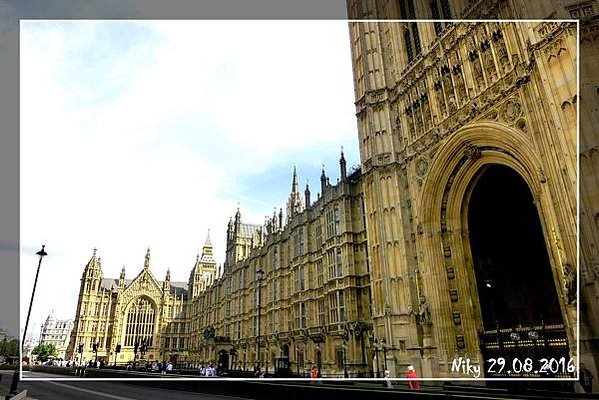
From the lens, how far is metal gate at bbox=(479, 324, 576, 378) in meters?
14.8

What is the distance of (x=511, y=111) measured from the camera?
55.3ft

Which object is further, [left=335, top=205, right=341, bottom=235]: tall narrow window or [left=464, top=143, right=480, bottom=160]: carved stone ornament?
[left=335, top=205, right=341, bottom=235]: tall narrow window

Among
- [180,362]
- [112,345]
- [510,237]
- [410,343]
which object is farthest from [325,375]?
[112,345]

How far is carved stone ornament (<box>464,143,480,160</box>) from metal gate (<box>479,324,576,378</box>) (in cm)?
828

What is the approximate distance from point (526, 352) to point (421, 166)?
10534 millimetres

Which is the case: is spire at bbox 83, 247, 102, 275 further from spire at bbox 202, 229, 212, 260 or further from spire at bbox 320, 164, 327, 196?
spire at bbox 320, 164, 327, 196

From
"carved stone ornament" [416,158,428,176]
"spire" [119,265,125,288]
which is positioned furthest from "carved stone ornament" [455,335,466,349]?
"spire" [119,265,125,288]

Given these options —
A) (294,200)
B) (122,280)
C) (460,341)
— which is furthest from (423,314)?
(122,280)

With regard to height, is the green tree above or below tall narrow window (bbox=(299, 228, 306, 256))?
below

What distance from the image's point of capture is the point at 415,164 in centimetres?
2262

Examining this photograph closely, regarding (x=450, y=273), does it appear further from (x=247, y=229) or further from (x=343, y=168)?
(x=247, y=229)

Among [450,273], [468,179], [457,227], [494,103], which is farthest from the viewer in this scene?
[457,227]

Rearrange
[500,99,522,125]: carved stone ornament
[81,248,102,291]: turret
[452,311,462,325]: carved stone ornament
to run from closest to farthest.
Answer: [500,99,522,125]: carved stone ornament
[452,311,462,325]: carved stone ornament
[81,248,102,291]: turret

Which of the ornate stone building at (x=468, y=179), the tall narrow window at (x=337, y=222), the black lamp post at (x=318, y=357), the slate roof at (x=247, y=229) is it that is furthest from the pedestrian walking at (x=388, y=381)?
the slate roof at (x=247, y=229)
